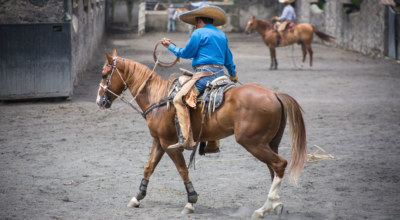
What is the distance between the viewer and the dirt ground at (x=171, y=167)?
595 centimetres

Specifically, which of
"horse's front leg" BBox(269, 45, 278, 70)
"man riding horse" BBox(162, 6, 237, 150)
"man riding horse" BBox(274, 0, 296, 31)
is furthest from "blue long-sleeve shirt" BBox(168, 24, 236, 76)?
"man riding horse" BBox(274, 0, 296, 31)

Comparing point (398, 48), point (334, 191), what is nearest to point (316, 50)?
point (398, 48)

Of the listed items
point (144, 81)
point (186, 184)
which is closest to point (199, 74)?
point (144, 81)

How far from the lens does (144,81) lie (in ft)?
20.3

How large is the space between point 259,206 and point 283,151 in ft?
9.00

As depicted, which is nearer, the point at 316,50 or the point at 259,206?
the point at 259,206

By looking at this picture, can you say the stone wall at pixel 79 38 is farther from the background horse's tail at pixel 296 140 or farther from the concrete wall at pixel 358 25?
the concrete wall at pixel 358 25

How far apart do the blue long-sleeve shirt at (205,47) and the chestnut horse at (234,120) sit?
0.42 m

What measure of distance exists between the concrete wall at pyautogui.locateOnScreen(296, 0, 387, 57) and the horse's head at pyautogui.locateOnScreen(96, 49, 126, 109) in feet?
56.4

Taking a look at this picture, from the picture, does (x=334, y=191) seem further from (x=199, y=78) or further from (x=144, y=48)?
(x=144, y=48)

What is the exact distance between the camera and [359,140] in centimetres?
924

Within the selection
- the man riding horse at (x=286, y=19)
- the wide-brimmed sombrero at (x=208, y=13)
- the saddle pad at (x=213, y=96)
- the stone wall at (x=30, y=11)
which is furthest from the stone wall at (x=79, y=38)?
the saddle pad at (x=213, y=96)

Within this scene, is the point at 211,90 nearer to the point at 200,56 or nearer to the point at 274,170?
the point at 200,56

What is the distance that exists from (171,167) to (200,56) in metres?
2.26
